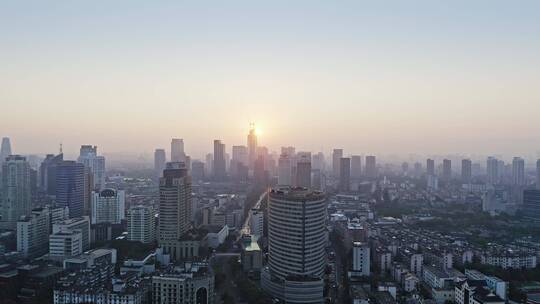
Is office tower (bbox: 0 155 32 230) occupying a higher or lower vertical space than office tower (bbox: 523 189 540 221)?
higher

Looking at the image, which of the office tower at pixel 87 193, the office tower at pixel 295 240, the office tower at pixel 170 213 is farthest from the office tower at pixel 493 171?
the office tower at pixel 295 240

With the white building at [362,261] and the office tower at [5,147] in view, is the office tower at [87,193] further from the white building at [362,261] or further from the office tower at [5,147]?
the office tower at [5,147]

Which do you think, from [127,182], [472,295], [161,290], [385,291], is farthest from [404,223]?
[127,182]

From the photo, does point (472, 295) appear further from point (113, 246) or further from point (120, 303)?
point (113, 246)

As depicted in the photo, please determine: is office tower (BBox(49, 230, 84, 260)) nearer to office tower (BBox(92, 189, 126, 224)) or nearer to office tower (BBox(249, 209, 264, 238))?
office tower (BBox(92, 189, 126, 224))

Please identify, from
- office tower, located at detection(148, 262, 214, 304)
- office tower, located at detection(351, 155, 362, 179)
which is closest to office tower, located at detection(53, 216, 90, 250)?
office tower, located at detection(148, 262, 214, 304)
